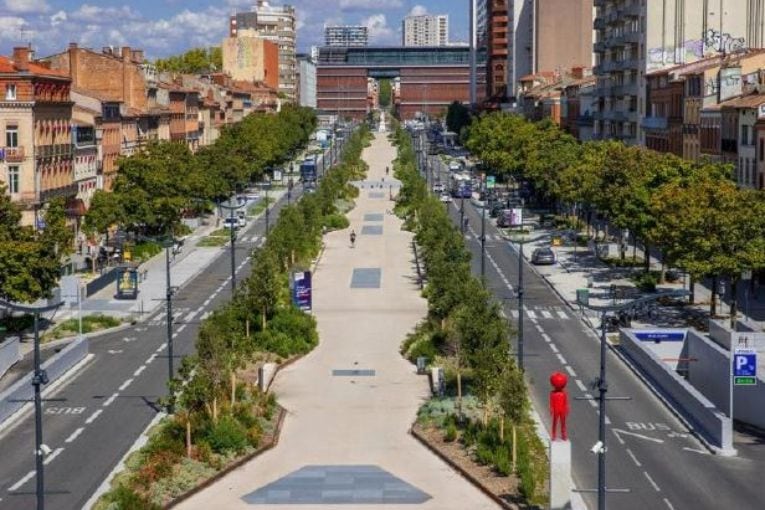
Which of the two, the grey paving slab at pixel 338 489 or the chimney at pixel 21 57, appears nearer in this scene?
the grey paving slab at pixel 338 489

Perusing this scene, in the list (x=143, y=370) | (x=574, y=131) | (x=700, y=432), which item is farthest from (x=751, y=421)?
(x=574, y=131)

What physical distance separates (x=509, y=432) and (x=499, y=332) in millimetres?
7485

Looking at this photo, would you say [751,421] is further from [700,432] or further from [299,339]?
[299,339]

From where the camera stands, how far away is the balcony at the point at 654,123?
131 metres

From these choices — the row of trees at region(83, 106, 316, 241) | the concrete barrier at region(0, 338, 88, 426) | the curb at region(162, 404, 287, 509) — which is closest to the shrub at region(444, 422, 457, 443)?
the curb at region(162, 404, 287, 509)

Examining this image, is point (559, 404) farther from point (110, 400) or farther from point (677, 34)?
point (677, 34)

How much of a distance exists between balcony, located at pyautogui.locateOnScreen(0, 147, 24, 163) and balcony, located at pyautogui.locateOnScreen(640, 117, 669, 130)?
5701cm

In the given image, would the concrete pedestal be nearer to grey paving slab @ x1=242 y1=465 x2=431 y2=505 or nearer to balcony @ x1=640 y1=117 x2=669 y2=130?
grey paving slab @ x1=242 y1=465 x2=431 y2=505

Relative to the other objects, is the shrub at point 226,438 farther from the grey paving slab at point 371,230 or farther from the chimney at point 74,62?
the chimney at point 74,62

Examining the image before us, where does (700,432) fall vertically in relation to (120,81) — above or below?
below

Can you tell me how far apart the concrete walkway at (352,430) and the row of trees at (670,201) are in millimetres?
14166

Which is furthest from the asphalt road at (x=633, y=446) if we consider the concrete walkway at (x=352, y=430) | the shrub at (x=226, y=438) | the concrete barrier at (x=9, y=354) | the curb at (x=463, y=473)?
the concrete barrier at (x=9, y=354)

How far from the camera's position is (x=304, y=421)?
54.0 m

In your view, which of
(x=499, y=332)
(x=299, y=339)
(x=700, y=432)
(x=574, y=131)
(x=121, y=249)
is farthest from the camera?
(x=574, y=131)
